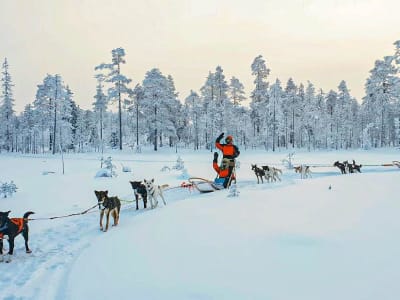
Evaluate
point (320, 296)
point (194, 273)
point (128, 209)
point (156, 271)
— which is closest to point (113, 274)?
point (156, 271)

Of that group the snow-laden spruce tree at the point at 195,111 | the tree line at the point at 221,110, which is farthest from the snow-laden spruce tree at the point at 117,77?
the snow-laden spruce tree at the point at 195,111

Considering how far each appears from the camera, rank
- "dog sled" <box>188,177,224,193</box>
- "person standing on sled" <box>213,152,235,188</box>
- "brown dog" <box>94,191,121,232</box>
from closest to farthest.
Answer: "brown dog" <box>94,191,121,232</box>
"dog sled" <box>188,177,224,193</box>
"person standing on sled" <box>213,152,235,188</box>

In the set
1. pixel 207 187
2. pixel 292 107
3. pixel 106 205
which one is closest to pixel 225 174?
pixel 207 187

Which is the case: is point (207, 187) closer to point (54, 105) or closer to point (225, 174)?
point (225, 174)

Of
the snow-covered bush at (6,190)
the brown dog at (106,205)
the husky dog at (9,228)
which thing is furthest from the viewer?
the snow-covered bush at (6,190)

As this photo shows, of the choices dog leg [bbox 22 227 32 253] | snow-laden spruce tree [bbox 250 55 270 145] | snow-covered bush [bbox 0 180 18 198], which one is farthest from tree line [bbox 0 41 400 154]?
dog leg [bbox 22 227 32 253]

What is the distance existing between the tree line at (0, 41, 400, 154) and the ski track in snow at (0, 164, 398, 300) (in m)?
33.1

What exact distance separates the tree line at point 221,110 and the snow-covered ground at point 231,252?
34.8 m

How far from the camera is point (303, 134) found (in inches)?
2687

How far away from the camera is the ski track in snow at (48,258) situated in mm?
5023

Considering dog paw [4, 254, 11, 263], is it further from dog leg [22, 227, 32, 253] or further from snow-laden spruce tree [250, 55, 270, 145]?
snow-laden spruce tree [250, 55, 270, 145]

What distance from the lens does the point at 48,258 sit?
258 inches

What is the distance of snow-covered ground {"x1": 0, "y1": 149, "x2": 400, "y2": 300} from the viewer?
4.16 m

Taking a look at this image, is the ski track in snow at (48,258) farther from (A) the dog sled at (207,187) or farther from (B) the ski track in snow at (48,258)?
(A) the dog sled at (207,187)
